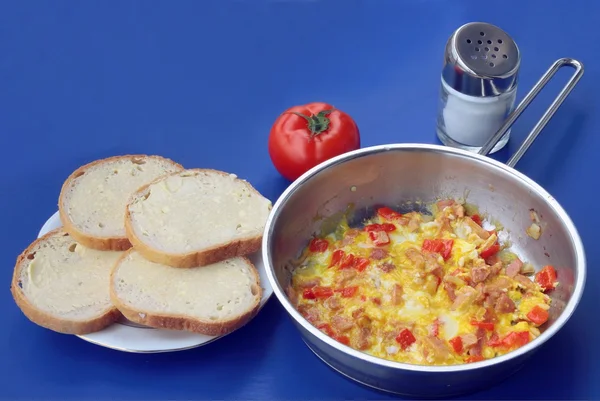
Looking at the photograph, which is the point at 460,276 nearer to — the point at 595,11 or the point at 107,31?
the point at 595,11

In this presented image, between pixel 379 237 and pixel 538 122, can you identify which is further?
pixel 538 122

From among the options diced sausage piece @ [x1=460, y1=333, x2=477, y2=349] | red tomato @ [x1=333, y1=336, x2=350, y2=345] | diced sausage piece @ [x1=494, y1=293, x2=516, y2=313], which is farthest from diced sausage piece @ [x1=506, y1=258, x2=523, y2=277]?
red tomato @ [x1=333, y1=336, x2=350, y2=345]

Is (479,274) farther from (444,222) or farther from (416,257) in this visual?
(444,222)

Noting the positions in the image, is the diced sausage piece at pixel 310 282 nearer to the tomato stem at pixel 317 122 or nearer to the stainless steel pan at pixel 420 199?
the stainless steel pan at pixel 420 199

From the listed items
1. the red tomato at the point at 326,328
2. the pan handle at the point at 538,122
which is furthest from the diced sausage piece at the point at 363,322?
the pan handle at the point at 538,122

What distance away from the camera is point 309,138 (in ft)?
12.0

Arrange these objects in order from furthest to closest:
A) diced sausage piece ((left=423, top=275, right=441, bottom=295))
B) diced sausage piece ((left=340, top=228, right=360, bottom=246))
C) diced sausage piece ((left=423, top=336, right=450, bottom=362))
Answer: diced sausage piece ((left=340, top=228, right=360, bottom=246)), diced sausage piece ((left=423, top=275, right=441, bottom=295)), diced sausage piece ((left=423, top=336, right=450, bottom=362))

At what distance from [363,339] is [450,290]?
15.7 inches

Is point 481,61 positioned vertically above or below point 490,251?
above

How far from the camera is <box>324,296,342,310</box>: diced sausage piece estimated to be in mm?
2975

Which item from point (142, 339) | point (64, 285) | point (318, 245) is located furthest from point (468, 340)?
point (64, 285)

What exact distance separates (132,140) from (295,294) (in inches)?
61.7

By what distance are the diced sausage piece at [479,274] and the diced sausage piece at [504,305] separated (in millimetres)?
118

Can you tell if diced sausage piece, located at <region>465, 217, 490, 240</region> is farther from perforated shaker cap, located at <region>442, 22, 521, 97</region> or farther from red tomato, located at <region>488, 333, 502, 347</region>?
perforated shaker cap, located at <region>442, 22, 521, 97</region>
